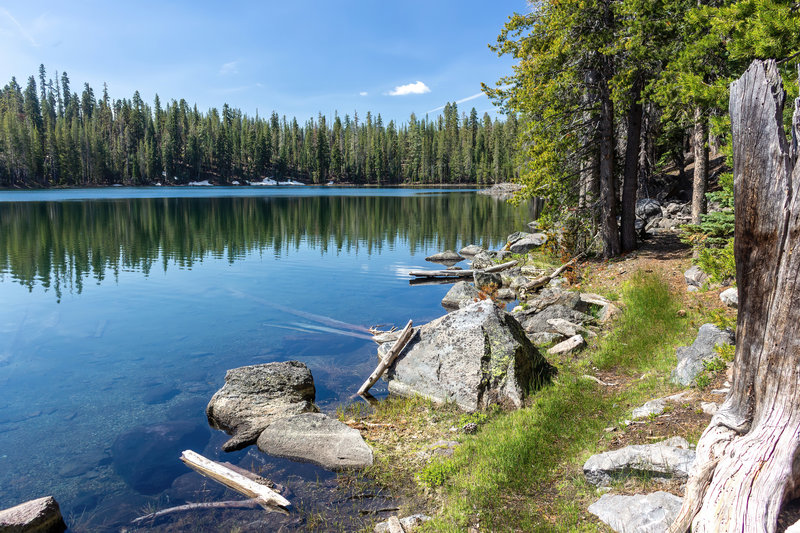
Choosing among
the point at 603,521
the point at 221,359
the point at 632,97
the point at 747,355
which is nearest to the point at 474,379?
the point at 603,521

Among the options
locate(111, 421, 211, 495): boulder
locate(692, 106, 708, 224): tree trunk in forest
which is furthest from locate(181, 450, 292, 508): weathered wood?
locate(692, 106, 708, 224): tree trunk in forest

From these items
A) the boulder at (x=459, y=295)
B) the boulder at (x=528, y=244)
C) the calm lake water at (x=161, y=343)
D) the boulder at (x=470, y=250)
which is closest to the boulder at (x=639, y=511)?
the calm lake water at (x=161, y=343)

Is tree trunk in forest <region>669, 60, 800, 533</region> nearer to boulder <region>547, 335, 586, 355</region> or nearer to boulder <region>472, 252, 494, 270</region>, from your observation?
boulder <region>547, 335, 586, 355</region>

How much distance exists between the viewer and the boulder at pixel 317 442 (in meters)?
7.51

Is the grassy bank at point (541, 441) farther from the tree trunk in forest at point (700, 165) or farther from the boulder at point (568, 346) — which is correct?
the tree trunk in forest at point (700, 165)

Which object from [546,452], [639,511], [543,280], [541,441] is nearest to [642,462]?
[639,511]

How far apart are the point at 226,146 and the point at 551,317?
14513 cm

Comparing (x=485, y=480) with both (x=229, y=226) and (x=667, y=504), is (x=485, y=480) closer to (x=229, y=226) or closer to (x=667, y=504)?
(x=667, y=504)

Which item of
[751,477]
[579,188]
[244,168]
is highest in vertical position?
[244,168]

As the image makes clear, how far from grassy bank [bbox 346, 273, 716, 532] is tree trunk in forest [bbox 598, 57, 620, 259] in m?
7.27

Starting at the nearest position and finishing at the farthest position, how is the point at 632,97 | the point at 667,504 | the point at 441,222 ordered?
the point at 667,504 < the point at 632,97 < the point at 441,222

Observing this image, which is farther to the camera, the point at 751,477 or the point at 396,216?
the point at 396,216

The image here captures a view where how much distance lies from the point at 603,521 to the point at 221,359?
10232 millimetres

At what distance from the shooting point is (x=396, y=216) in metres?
51.4
